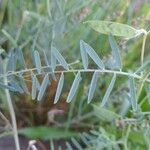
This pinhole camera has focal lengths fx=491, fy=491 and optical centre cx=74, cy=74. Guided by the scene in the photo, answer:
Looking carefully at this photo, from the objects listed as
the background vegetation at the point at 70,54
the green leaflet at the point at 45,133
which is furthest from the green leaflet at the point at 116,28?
the green leaflet at the point at 45,133

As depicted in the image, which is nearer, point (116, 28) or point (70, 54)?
point (116, 28)

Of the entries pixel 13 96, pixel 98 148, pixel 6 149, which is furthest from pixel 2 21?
pixel 98 148

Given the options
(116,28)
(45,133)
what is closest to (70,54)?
(45,133)

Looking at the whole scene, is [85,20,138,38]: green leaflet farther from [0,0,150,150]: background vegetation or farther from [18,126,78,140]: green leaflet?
[18,126,78,140]: green leaflet

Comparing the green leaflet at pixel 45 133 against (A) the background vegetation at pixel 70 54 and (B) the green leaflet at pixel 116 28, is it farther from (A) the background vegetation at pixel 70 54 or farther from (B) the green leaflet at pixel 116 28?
(B) the green leaflet at pixel 116 28

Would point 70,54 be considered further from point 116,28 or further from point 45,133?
point 116,28

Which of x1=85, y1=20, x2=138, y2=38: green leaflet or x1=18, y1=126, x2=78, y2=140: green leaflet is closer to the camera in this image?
x1=85, y1=20, x2=138, y2=38: green leaflet

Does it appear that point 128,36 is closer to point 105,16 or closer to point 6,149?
point 105,16

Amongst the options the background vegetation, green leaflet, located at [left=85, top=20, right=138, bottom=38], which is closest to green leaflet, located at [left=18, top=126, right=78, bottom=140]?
the background vegetation
